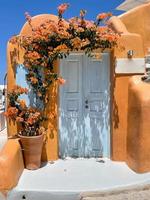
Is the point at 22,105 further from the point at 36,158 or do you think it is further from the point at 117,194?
the point at 117,194

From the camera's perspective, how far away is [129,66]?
327 inches

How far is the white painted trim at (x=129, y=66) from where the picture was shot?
27.2 feet

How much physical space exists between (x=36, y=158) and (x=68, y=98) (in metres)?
1.75

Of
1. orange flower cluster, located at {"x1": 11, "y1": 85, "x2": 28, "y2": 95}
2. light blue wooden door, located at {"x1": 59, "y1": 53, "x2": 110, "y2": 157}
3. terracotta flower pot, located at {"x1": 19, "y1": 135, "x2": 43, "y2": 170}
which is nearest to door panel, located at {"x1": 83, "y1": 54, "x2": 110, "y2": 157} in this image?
light blue wooden door, located at {"x1": 59, "y1": 53, "x2": 110, "y2": 157}

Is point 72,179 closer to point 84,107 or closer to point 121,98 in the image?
point 84,107

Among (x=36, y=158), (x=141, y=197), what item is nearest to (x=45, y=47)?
(x=36, y=158)

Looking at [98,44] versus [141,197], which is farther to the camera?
[98,44]

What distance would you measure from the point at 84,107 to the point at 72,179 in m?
2.08

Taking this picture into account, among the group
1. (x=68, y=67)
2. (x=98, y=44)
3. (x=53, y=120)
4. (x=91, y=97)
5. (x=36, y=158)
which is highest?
(x=98, y=44)

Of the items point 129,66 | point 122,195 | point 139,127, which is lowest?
point 122,195

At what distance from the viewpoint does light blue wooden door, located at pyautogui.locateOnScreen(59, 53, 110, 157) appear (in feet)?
28.4

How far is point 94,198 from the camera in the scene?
22.0 feet

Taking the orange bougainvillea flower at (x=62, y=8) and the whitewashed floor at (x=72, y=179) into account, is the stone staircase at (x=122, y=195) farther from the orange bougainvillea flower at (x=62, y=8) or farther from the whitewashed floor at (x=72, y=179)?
the orange bougainvillea flower at (x=62, y=8)

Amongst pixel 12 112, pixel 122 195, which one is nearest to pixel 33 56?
pixel 12 112
